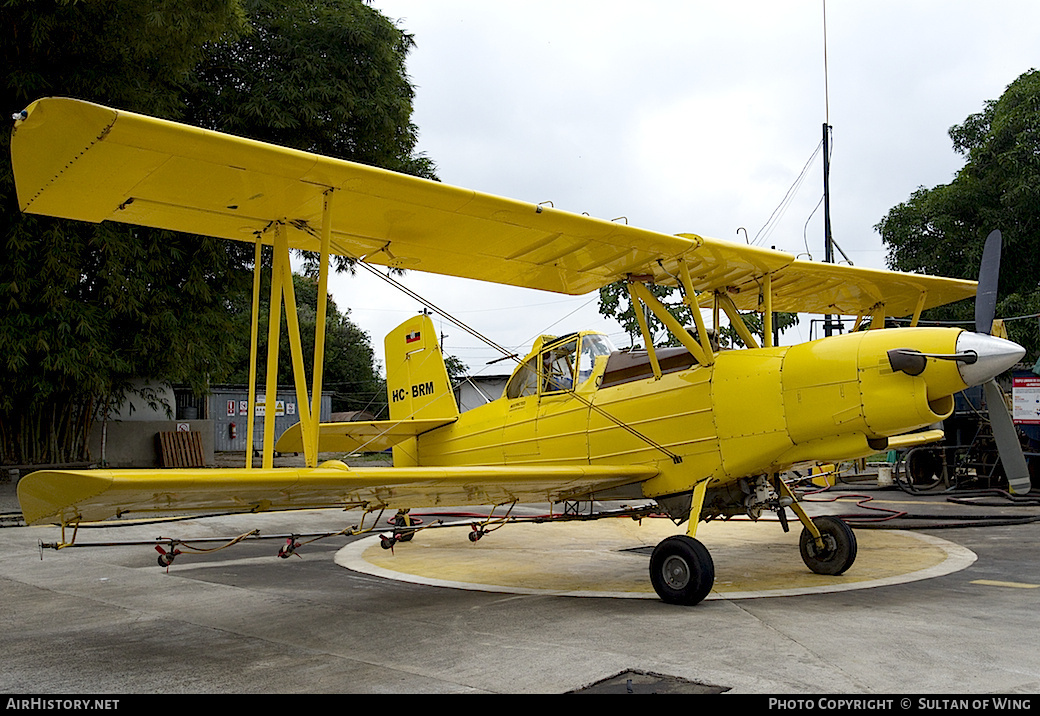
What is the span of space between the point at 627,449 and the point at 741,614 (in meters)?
2.05

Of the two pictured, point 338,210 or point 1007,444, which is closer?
point 338,210

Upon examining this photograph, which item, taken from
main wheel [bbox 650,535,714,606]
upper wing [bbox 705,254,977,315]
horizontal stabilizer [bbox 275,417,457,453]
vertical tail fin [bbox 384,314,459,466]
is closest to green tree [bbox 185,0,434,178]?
vertical tail fin [bbox 384,314,459,466]

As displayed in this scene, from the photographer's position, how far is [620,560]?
9094mm

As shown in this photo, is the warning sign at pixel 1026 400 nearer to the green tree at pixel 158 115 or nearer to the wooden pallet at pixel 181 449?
the green tree at pixel 158 115

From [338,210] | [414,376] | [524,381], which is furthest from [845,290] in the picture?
[338,210]

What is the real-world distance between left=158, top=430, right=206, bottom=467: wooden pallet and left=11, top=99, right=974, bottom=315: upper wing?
1821 cm

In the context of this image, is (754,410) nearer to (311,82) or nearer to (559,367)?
(559,367)

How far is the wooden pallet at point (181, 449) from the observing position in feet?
75.6

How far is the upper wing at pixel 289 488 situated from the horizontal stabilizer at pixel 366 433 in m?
2.11

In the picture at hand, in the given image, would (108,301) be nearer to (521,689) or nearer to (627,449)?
(627,449)

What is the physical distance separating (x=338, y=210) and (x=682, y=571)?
397cm

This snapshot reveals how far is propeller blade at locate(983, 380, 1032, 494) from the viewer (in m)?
6.57

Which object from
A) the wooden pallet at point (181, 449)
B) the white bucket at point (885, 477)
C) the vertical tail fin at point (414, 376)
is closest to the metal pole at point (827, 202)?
the white bucket at point (885, 477)

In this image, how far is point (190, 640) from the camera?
17.8 ft
